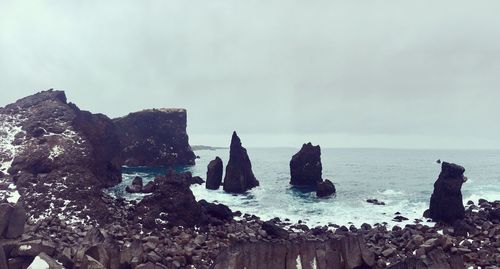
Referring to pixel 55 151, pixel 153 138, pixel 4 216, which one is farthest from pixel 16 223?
pixel 153 138

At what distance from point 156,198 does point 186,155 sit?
106 metres

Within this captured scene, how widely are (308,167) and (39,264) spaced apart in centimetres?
6983

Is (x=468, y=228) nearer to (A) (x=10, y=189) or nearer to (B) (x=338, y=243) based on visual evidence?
(B) (x=338, y=243)

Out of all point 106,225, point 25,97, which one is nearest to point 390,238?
point 106,225

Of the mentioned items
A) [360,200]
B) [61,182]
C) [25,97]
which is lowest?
[360,200]

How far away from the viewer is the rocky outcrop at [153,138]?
13625 cm

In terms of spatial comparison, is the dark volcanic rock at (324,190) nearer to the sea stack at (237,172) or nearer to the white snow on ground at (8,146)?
the sea stack at (237,172)

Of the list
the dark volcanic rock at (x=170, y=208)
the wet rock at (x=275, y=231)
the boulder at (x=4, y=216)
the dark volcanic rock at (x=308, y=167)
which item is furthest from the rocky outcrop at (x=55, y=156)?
the dark volcanic rock at (x=308, y=167)

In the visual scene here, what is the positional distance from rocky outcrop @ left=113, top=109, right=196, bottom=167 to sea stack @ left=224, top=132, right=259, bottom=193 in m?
63.1

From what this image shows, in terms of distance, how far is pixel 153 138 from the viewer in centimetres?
14000

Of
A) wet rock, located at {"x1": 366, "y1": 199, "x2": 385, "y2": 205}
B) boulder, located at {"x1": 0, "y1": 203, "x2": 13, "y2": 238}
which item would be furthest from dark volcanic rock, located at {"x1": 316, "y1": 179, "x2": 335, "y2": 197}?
boulder, located at {"x1": 0, "y1": 203, "x2": 13, "y2": 238}

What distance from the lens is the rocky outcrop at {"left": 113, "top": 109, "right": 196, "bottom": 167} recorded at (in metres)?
136

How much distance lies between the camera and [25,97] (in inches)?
2721

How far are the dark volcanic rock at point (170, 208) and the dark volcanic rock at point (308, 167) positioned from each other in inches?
1770
